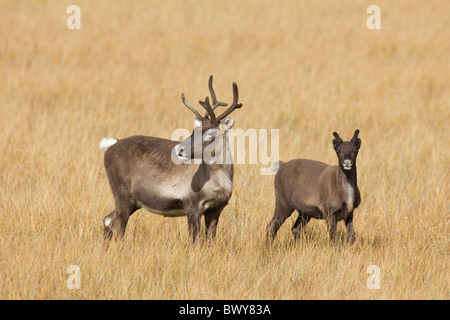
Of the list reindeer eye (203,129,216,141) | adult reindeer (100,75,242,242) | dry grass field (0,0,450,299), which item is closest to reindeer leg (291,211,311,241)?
dry grass field (0,0,450,299)

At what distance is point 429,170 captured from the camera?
9.61 meters

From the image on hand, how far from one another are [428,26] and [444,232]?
11.5m

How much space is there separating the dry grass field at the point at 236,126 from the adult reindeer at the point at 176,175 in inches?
12.8

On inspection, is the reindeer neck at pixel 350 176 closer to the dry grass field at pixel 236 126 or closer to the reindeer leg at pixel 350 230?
the reindeer leg at pixel 350 230

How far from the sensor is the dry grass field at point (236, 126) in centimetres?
610

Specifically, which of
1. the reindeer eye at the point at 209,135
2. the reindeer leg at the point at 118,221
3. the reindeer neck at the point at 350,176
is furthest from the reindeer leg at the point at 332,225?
the reindeer leg at the point at 118,221

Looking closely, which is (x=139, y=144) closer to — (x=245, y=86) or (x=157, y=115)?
(x=157, y=115)

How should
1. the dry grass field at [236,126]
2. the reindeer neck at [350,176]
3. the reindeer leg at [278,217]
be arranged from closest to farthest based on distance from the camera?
1. the dry grass field at [236,126]
2. the reindeer neck at [350,176]
3. the reindeer leg at [278,217]

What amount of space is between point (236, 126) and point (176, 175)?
16.0 feet

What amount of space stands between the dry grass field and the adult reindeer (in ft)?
1.07

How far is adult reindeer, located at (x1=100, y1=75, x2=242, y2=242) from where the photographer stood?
6.75 metres

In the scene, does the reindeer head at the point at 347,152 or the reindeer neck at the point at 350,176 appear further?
the reindeer neck at the point at 350,176

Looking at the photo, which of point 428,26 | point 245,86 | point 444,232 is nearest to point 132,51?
point 245,86

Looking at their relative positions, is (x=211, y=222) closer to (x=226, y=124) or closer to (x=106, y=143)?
(x=226, y=124)
